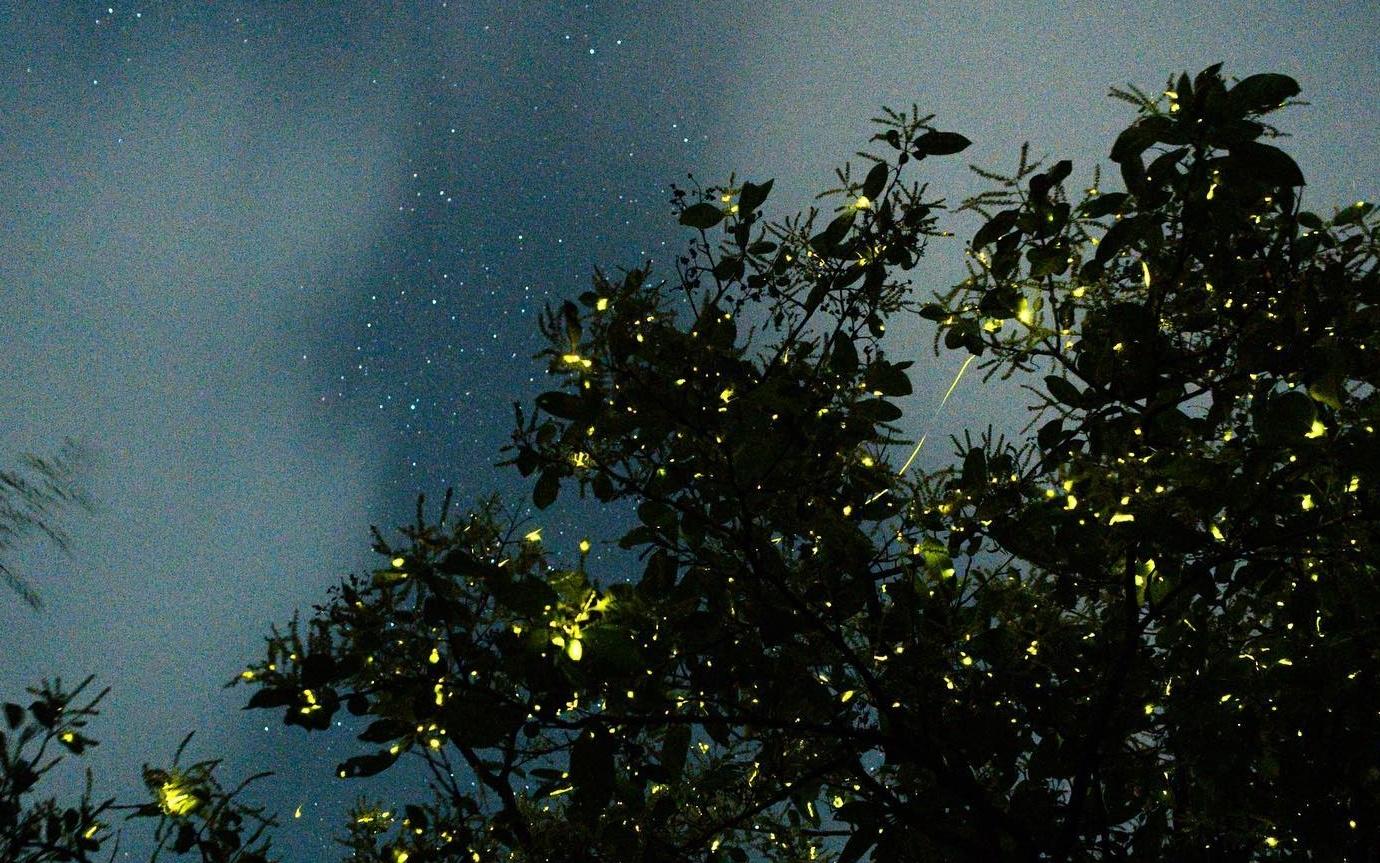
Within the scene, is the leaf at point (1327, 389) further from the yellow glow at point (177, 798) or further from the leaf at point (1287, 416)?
the yellow glow at point (177, 798)

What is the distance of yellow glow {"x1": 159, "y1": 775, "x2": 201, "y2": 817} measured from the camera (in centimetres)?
231

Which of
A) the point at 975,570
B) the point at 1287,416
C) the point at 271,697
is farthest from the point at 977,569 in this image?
the point at 271,697

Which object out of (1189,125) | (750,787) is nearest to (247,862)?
(750,787)

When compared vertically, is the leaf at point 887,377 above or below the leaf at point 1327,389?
above

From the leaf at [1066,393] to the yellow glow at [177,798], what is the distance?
2.67m

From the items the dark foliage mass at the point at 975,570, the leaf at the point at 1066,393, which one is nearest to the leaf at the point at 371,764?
the dark foliage mass at the point at 975,570

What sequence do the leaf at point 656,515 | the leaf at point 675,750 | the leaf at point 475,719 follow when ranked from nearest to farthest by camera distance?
the leaf at point 475,719
the leaf at point 675,750
the leaf at point 656,515

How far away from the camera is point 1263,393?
3.03 metres

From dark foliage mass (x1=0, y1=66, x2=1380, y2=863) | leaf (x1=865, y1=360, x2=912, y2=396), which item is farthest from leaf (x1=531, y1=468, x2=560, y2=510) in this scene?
leaf (x1=865, y1=360, x2=912, y2=396)

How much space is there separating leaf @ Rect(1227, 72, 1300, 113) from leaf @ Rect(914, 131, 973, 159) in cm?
80

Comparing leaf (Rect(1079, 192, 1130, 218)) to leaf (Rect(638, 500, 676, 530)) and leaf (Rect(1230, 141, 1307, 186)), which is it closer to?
leaf (Rect(1230, 141, 1307, 186))

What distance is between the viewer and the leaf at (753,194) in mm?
3363

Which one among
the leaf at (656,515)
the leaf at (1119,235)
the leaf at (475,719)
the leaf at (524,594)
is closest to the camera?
the leaf at (524,594)

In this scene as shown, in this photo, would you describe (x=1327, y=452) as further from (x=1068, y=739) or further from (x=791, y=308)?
(x=791, y=308)
